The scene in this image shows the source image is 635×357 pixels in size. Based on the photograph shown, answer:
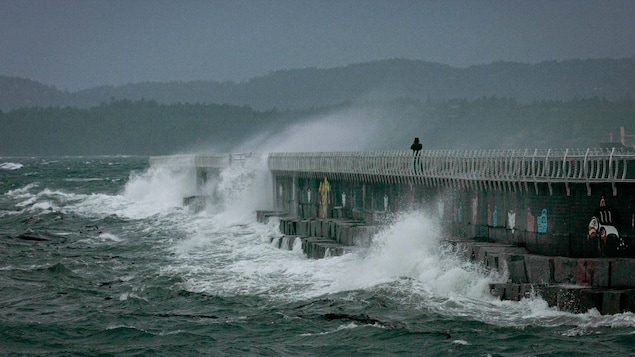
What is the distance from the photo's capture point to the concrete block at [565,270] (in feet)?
75.0

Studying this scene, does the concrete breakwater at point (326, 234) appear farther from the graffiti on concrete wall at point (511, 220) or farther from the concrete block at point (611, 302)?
the concrete block at point (611, 302)

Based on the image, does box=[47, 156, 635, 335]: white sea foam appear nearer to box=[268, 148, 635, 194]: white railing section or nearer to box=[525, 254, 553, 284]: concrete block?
box=[525, 254, 553, 284]: concrete block

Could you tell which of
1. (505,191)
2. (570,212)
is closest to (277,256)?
(505,191)

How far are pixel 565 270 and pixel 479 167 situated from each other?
8613 millimetres

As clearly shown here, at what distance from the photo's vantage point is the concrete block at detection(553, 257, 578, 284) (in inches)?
901

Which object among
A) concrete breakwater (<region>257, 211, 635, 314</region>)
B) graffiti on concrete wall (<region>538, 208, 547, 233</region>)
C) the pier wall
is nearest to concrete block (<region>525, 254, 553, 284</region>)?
concrete breakwater (<region>257, 211, 635, 314</region>)

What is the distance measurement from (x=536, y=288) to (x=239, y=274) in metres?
10.7

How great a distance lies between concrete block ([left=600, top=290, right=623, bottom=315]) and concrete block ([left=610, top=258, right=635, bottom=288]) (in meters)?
0.84

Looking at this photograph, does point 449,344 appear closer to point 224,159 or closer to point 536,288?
point 536,288

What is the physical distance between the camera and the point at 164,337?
21891mm

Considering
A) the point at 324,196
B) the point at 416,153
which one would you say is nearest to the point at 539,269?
the point at 416,153

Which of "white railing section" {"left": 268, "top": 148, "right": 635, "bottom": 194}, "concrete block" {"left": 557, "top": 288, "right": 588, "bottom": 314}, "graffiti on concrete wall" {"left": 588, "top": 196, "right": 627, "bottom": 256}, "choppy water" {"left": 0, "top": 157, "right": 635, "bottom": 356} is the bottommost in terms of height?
"choppy water" {"left": 0, "top": 157, "right": 635, "bottom": 356}

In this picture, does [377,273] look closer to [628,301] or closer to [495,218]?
[495,218]

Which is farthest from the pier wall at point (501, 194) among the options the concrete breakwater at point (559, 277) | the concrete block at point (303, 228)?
the concrete block at point (303, 228)
